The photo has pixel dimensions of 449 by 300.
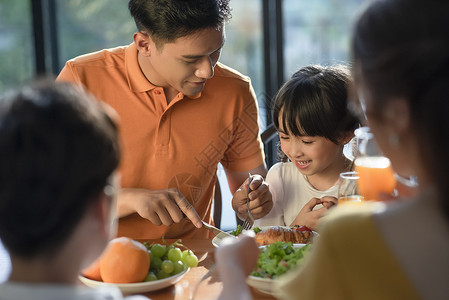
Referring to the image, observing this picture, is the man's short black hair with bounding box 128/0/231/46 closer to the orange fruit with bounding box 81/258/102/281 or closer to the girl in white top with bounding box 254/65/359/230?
the girl in white top with bounding box 254/65/359/230

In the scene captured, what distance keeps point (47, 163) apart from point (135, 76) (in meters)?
1.26

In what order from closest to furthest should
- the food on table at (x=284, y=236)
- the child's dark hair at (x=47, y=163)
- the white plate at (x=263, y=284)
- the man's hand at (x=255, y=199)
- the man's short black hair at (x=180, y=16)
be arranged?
the child's dark hair at (x=47, y=163) < the white plate at (x=263, y=284) < the food on table at (x=284, y=236) < the man's short black hair at (x=180, y=16) < the man's hand at (x=255, y=199)

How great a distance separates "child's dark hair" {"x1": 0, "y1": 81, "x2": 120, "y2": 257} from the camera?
77 centimetres

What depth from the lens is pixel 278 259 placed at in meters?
1.36

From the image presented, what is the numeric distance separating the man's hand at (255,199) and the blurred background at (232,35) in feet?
6.22

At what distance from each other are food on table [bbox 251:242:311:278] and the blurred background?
2449mm

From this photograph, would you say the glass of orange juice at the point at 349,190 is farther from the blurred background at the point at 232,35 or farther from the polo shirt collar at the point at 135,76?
the blurred background at the point at 232,35

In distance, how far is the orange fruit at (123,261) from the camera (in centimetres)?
128

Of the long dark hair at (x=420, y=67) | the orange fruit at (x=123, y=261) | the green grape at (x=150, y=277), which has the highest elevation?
the long dark hair at (x=420, y=67)

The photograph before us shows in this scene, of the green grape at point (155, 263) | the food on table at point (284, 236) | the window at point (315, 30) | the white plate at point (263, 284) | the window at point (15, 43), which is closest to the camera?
the white plate at point (263, 284)

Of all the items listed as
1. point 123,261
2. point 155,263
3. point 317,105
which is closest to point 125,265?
point 123,261

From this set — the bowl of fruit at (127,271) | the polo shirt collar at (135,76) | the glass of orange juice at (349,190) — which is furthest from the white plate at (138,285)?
the polo shirt collar at (135,76)

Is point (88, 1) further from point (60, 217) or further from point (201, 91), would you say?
point (60, 217)

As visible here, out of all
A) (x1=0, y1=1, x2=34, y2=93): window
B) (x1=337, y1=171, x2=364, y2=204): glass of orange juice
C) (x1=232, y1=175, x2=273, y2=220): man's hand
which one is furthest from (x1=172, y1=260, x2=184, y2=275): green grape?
(x1=0, y1=1, x2=34, y2=93): window
